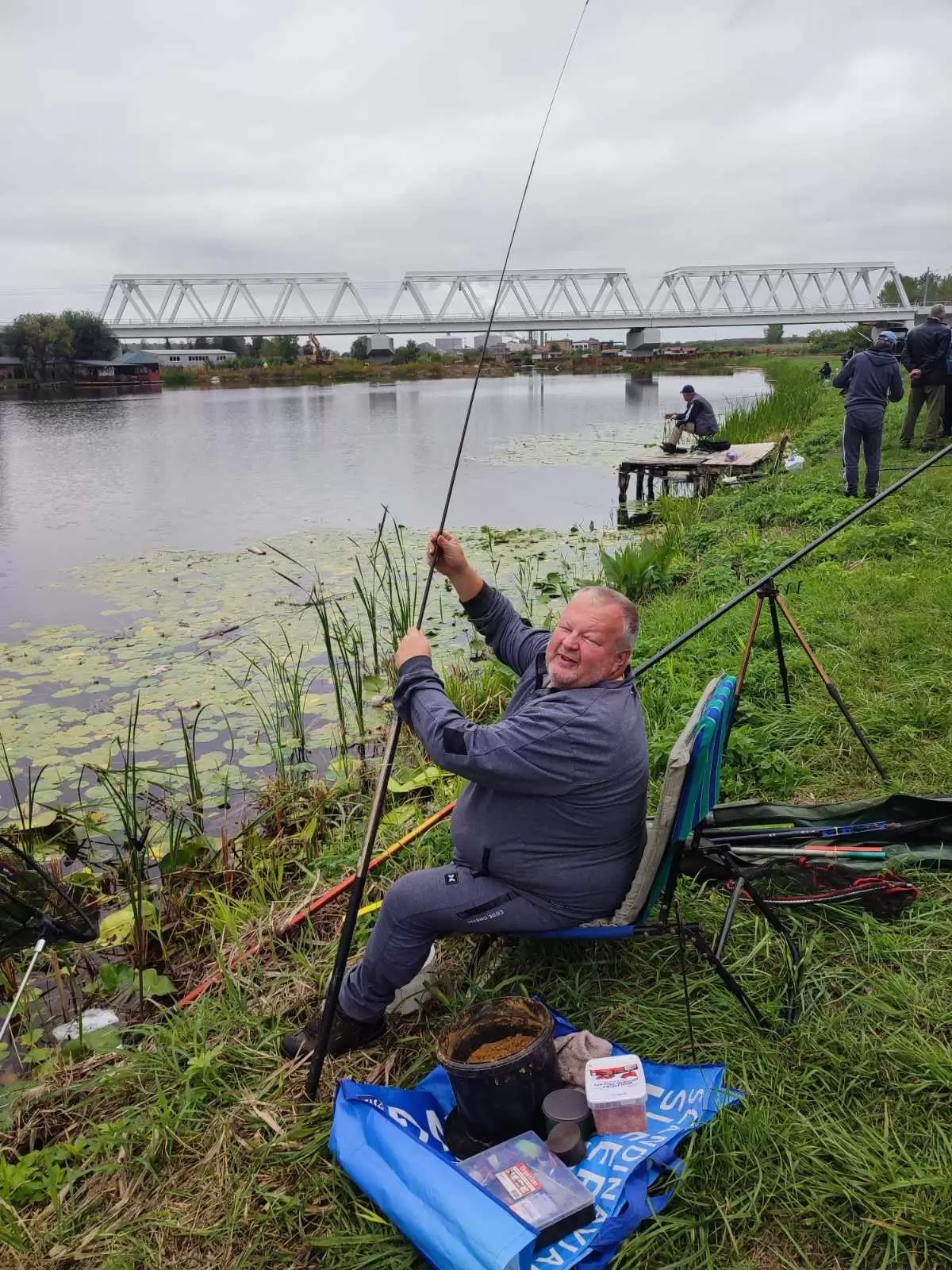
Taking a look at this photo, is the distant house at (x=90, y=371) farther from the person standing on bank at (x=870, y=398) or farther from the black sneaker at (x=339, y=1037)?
the black sneaker at (x=339, y=1037)

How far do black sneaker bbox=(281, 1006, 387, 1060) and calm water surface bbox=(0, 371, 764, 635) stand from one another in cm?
639

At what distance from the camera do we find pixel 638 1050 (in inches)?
91.5

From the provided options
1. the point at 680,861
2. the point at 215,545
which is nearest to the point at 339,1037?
the point at 680,861

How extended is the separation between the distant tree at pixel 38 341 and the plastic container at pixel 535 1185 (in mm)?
60728

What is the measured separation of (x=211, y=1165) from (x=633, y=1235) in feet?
3.40

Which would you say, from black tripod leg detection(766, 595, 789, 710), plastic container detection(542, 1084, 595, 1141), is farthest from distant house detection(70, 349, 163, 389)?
plastic container detection(542, 1084, 595, 1141)

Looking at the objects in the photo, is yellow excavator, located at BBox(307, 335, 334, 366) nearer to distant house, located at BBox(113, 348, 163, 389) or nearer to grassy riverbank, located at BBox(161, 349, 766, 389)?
grassy riverbank, located at BBox(161, 349, 766, 389)

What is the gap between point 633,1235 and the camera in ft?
5.95

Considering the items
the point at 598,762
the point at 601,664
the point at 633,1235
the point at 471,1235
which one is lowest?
the point at 633,1235

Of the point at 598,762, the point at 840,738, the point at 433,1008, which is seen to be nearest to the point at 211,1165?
the point at 433,1008

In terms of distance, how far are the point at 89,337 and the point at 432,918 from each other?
208 feet

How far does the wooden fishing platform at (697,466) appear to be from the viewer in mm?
12242

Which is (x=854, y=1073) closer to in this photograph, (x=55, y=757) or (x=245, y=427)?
(x=55, y=757)

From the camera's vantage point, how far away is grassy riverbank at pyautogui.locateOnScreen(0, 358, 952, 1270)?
1.84 metres
